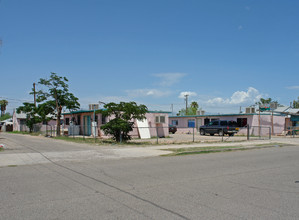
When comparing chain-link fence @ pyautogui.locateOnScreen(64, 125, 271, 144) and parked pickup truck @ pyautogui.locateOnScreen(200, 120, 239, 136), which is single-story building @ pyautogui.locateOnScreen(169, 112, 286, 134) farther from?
parked pickup truck @ pyautogui.locateOnScreen(200, 120, 239, 136)

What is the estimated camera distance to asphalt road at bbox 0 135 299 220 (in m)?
5.23

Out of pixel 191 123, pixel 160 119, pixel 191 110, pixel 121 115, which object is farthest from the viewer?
pixel 191 110

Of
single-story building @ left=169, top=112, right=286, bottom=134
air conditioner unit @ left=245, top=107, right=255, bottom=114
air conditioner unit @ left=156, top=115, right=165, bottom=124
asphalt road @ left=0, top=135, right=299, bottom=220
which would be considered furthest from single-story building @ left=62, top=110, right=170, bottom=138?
asphalt road @ left=0, top=135, right=299, bottom=220

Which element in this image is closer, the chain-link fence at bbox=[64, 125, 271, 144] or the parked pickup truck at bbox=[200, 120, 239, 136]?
the chain-link fence at bbox=[64, 125, 271, 144]

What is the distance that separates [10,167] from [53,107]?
19.5 metres

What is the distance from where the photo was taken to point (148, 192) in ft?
22.1

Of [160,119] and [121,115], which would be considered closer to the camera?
[121,115]

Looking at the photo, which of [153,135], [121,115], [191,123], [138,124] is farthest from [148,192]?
[191,123]

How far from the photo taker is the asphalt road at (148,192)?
523 centimetres

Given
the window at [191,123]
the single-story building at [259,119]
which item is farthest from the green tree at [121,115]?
the window at [191,123]

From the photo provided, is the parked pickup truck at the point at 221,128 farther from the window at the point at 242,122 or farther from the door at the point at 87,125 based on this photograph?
the door at the point at 87,125

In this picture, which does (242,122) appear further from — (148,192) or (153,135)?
(148,192)

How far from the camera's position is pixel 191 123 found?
4288 cm

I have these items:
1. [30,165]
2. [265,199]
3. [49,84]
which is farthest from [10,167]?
[49,84]
